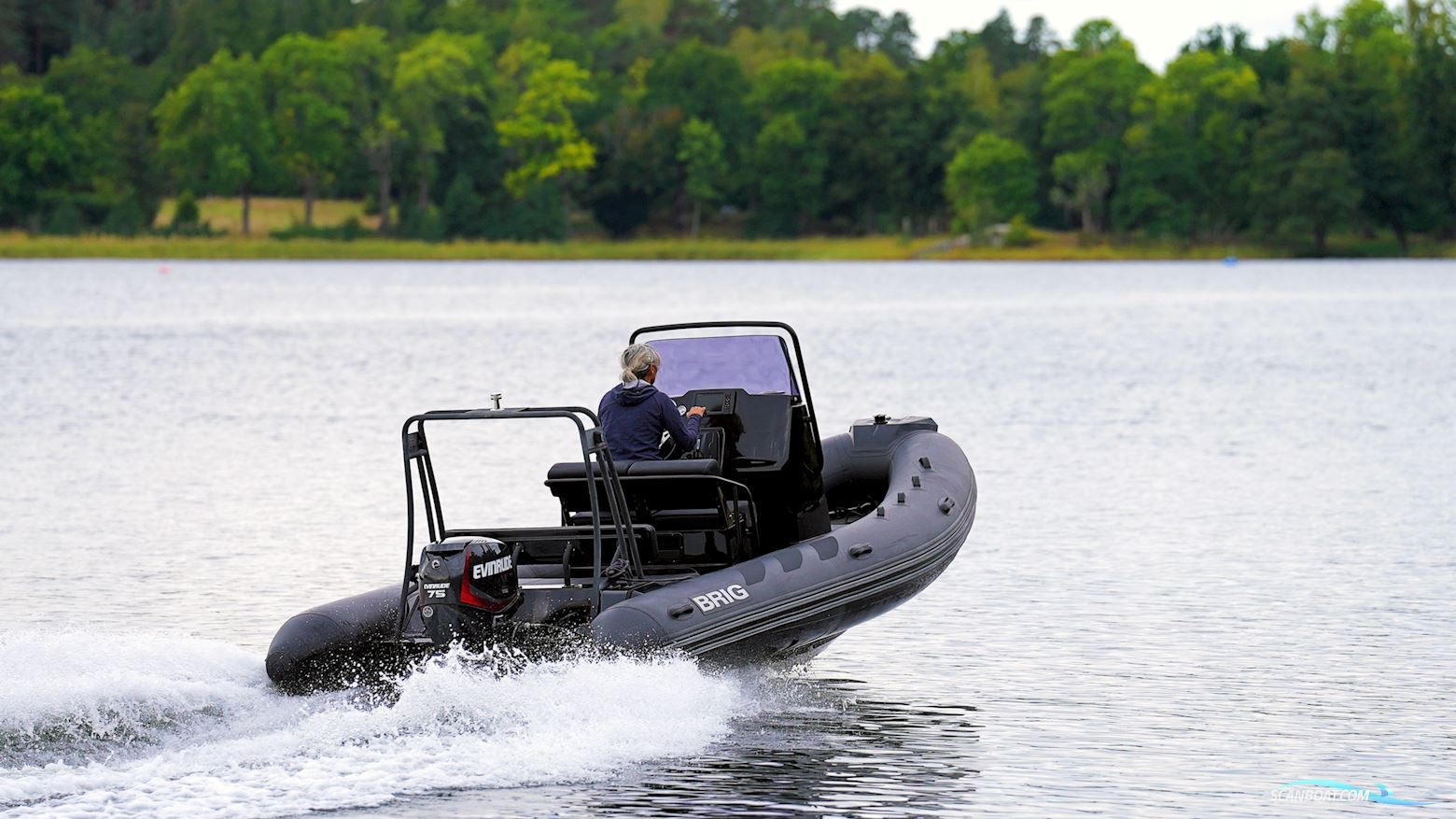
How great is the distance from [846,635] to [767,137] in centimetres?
11123

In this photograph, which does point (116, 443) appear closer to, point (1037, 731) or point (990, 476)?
point (990, 476)

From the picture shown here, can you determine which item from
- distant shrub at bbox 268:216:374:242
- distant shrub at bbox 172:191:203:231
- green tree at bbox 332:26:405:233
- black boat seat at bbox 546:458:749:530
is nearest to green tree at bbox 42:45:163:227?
distant shrub at bbox 172:191:203:231

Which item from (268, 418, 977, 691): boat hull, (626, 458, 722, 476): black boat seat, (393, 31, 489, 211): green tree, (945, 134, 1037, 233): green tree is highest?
(393, 31, 489, 211): green tree

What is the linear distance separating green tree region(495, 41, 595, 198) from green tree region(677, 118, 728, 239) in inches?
219

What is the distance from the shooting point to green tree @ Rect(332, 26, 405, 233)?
115 m

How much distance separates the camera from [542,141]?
399 ft

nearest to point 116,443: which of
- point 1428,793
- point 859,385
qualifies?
point 859,385

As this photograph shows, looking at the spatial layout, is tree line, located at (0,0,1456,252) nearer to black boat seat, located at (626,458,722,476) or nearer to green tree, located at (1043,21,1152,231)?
green tree, located at (1043,21,1152,231)

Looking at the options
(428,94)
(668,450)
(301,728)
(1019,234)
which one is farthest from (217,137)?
(301,728)

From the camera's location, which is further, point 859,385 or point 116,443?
point 859,385

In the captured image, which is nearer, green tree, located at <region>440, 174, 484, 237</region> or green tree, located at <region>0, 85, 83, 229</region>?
green tree, located at <region>0, 85, 83, 229</region>

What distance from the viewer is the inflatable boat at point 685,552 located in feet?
29.7

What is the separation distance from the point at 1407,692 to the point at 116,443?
15978mm

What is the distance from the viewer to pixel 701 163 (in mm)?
118812
